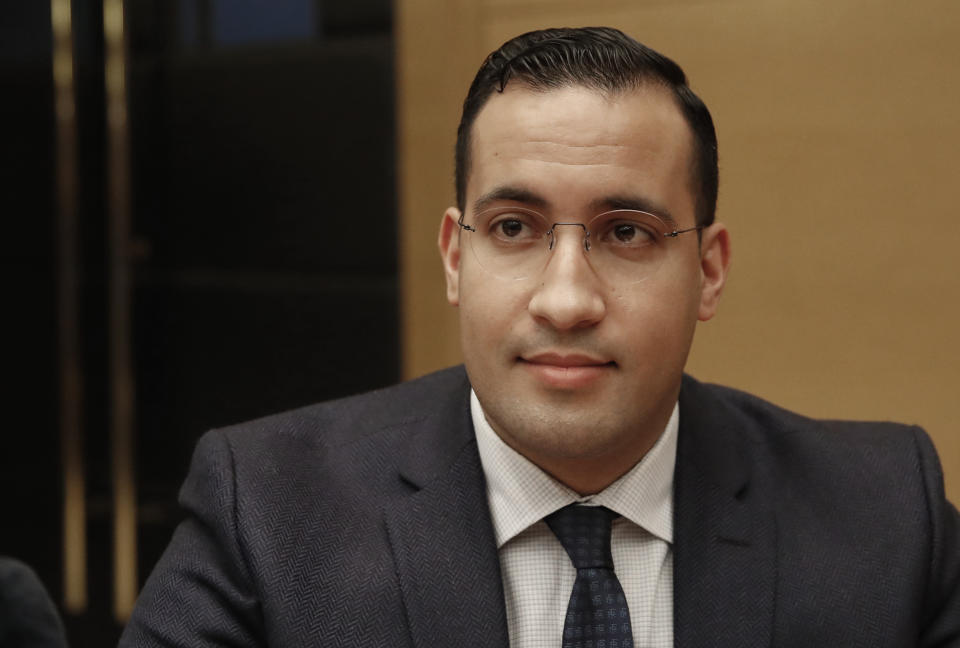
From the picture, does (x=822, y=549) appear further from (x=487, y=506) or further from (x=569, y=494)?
(x=487, y=506)

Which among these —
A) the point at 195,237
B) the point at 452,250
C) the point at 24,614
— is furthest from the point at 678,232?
the point at 195,237

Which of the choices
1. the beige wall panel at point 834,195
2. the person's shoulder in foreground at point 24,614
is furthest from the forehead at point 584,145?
the beige wall panel at point 834,195

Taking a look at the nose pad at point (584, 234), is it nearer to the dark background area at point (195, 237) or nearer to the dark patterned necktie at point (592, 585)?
the dark patterned necktie at point (592, 585)

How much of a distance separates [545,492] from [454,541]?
142mm

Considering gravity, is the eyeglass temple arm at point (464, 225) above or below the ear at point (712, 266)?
above

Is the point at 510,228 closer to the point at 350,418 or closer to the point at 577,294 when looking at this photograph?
the point at 577,294

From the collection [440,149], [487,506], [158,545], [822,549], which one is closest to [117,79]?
[440,149]

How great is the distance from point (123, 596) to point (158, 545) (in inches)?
7.1

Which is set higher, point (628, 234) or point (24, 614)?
point (628, 234)

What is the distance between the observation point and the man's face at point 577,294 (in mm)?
1381

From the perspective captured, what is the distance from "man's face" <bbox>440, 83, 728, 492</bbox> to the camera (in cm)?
138

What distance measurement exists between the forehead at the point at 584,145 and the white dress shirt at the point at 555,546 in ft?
1.22

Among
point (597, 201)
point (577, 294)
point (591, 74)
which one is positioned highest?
point (591, 74)

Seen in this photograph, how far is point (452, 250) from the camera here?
5.35 ft
